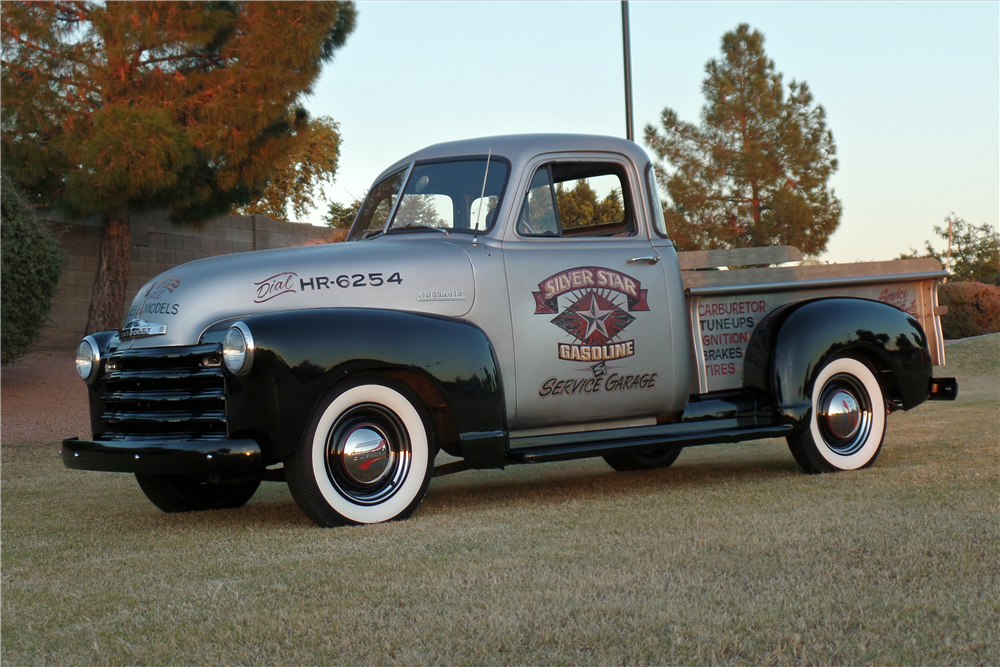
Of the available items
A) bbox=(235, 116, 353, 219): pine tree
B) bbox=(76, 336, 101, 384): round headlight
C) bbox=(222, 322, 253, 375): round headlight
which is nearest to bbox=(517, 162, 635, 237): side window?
bbox=(222, 322, 253, 375): round headlight

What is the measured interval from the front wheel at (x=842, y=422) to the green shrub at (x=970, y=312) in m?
20.7

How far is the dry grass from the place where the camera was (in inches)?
117

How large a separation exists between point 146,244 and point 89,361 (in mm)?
13057

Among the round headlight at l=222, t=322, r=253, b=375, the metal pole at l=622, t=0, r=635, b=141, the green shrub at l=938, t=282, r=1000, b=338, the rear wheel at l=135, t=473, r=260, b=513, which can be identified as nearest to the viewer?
Result: the round headlight at l=222, t=322, r=253, b=375

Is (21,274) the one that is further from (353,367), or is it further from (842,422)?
(842,422)

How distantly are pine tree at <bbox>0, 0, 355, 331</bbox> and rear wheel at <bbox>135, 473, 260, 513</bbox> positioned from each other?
889 cm

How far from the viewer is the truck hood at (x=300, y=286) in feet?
17.0

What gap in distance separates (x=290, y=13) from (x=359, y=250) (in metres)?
10.8

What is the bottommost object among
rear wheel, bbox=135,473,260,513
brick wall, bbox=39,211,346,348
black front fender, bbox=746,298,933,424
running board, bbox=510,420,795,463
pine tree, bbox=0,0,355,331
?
rear wheel, bbox=135,473,260,513

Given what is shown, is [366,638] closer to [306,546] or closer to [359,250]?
[306,546]

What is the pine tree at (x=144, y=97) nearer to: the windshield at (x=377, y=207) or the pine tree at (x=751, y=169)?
the windshield at (x=377, y=207)

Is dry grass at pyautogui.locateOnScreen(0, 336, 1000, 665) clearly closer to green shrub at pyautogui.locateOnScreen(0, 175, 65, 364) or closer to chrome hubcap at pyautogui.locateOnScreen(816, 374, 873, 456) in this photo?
chrome hubcap at pyautogui.locateOnScreen(816, 374, 873, 456)

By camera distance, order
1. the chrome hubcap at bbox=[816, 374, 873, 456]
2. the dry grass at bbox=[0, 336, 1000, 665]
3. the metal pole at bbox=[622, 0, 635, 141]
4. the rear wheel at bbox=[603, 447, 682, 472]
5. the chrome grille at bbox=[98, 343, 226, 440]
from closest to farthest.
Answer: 1. the dry grass at bbox=[0, 336, 1000, 665]
2. the chrome grille at bbox=[98, 343, 226, 440]
3. the chrome hubcap at bbox=[816, 374, 873, 456]
4. the rear wheel at bbox=[603, 447, 682, 472]
5. the metal pole at bbox=[622, 0, 635, 141]

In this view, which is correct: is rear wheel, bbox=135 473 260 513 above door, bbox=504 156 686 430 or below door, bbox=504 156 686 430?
below
